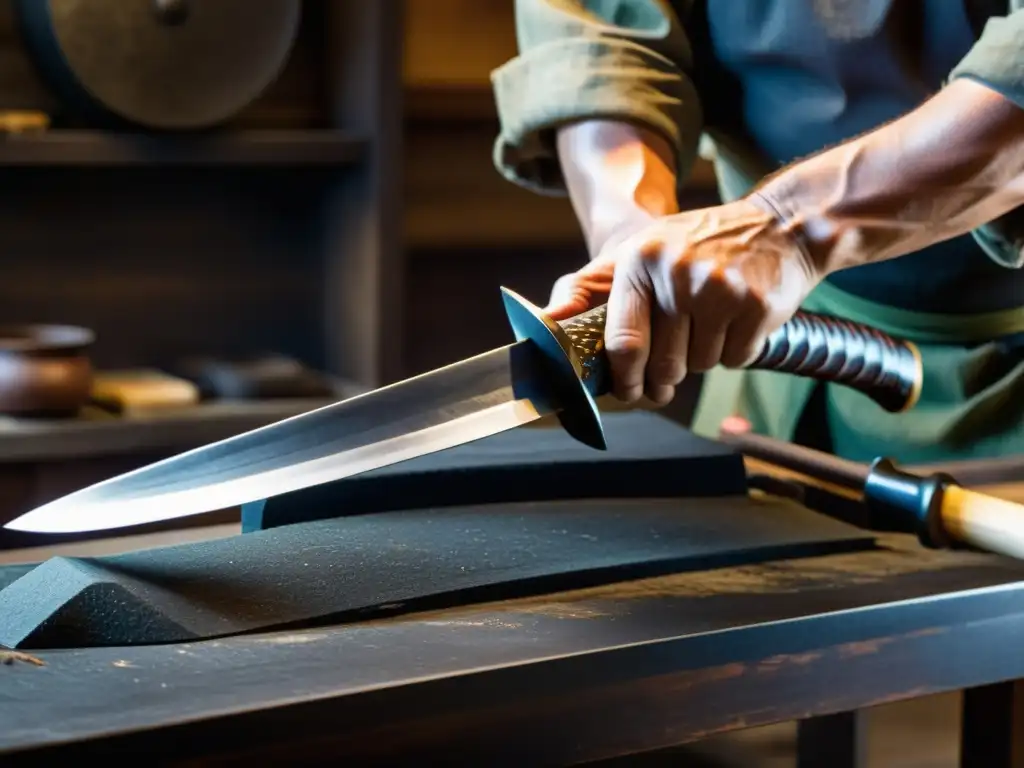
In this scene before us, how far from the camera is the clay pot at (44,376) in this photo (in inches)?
65.6

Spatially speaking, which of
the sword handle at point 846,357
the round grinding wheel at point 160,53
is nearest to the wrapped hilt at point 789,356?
the sword handle at point 846,357

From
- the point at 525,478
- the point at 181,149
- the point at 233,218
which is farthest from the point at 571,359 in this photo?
the point at 233,218

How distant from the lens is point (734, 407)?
4.36ft

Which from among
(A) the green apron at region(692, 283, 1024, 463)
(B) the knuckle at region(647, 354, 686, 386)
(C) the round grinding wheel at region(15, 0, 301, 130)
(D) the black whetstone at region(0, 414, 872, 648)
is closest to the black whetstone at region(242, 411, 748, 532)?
(D) the black whetstone at region(0, 414, 872, 648)

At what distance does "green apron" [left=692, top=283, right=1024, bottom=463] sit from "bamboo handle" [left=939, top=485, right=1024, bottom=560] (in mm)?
290

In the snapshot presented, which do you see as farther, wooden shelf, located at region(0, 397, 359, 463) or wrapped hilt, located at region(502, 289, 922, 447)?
wooden shelf, located at region(0, 397, 359, 463)

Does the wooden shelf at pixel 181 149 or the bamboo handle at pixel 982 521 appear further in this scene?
the wooden shelf at pixel 181 149

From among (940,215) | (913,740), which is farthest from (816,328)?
(913,740)

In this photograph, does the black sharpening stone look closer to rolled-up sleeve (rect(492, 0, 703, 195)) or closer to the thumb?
the thumb

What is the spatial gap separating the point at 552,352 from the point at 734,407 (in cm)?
58

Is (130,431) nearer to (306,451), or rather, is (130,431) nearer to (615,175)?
(615,175)

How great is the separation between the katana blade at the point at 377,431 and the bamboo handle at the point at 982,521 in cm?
24

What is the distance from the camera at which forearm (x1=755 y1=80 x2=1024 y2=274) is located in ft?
2.95

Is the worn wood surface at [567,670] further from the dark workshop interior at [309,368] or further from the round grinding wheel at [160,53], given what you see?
the round grinding wheel at [160,53]
